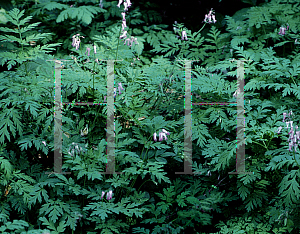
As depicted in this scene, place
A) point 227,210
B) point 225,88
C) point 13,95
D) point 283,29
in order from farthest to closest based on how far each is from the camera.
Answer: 1. point 283,29
2. point 225,88
3. point 227,210
4. point 13,95

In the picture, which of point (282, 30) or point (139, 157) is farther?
point (282, 30)

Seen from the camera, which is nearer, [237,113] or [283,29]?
[237,113]

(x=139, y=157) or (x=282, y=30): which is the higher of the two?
(x=282, y=30)

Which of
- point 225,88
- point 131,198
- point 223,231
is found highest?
point 225,88

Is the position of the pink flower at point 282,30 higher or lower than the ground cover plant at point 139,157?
higher

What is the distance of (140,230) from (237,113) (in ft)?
4.08

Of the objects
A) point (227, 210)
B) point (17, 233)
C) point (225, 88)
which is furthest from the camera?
point (225, 88)

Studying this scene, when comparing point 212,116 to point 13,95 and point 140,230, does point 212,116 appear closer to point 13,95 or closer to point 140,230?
point 140,230

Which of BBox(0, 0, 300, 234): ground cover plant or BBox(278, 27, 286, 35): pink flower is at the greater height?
BBox(278, 27, 286, 35): pink flower

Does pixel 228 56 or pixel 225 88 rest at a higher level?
pixel 228 56

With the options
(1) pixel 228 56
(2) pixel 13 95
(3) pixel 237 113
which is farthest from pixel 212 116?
(2) pixel 13 95

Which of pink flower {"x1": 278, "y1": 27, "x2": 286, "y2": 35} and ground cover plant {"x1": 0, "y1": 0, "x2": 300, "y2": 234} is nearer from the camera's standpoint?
ground cover plant {"x1": 0, "y1": 0, "x2": 300, "y2": 234}

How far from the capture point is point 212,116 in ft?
10.3

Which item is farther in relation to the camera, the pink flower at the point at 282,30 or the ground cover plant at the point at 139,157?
the pink flower at the point at 282,30
